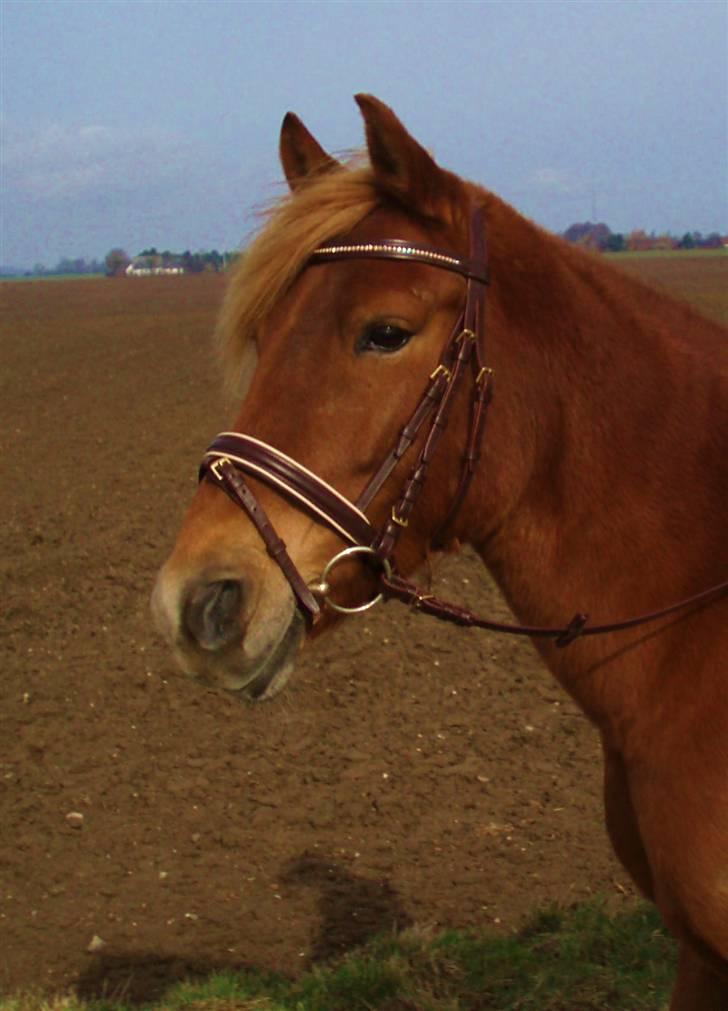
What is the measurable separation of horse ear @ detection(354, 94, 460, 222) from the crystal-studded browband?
113mm

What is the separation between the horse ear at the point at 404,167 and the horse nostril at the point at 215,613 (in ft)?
3.12

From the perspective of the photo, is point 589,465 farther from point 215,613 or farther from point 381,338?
point 215,613

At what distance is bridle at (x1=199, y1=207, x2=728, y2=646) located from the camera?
7.97 feet

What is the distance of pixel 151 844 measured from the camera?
6129 mm

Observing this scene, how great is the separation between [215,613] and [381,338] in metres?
0.69

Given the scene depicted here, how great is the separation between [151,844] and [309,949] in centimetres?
136

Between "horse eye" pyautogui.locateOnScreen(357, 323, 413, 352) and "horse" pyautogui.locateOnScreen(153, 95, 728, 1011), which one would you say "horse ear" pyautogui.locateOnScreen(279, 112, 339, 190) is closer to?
"horse" pyautogui.locateOnScreen(153, 95, 728, 1011)

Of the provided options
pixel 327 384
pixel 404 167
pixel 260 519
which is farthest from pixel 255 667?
pixel 404 167

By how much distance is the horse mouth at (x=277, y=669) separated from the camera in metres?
2.47

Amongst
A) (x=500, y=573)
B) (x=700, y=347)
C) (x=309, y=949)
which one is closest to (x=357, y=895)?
(x=309, y=949)

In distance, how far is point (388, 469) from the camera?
251cm

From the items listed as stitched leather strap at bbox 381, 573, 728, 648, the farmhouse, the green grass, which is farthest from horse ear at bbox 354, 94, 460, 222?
the farmhouse

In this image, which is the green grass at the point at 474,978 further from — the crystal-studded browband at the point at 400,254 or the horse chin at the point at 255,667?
the crystal-studded browband at the point at 400,254

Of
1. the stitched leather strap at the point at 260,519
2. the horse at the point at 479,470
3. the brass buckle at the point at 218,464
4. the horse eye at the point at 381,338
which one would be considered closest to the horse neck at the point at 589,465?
the horse at the point at 479,470
